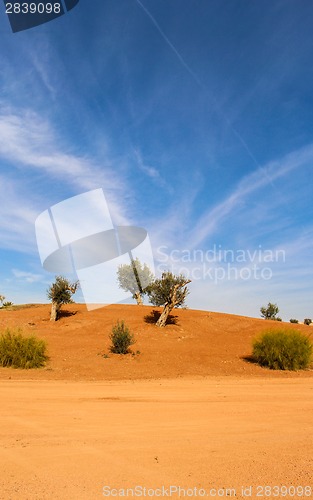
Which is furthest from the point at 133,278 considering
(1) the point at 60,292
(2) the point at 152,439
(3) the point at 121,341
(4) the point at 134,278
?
(2) the point at 152,439

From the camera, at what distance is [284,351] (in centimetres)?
1808

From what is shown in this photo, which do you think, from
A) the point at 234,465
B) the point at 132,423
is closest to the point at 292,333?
the point at 132,423

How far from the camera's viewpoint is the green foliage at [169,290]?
2948 cm

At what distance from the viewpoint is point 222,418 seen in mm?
6953

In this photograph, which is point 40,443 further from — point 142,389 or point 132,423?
point 142,389

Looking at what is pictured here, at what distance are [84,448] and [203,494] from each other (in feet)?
6.56

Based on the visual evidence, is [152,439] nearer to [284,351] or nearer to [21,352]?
[21,352]

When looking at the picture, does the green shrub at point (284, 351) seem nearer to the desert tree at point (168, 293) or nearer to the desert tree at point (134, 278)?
the desert tree at point (168, 293)

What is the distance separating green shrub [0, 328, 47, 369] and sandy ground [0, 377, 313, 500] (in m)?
7.28

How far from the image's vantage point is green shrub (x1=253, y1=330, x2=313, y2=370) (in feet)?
58.7

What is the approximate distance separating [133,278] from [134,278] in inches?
6.6

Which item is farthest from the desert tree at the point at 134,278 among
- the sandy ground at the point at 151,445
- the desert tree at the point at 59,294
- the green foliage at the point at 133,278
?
the sandy ground at the point at 151,445

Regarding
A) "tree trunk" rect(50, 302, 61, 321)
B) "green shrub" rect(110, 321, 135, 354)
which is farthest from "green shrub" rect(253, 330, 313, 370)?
"tree trunk" rect(50, 302, 61, 321)

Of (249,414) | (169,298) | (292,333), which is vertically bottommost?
(249,414)
